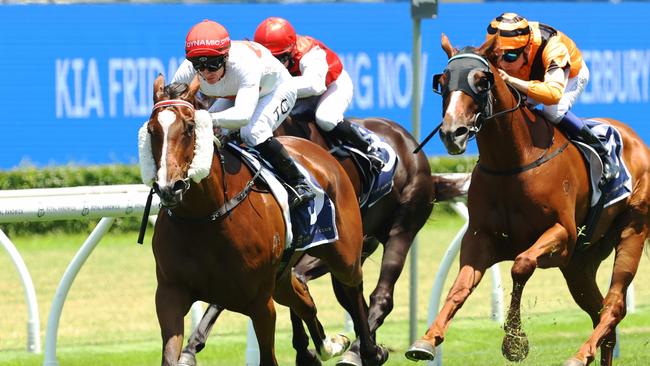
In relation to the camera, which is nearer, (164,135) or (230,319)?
(164,135)

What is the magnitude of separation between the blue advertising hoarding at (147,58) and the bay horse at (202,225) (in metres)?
8.89

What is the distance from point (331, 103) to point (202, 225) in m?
2.19

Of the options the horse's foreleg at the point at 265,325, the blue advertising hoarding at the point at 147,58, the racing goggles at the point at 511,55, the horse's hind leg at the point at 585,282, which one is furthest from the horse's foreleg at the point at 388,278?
the blue advertising hoarding at the point at 147,58

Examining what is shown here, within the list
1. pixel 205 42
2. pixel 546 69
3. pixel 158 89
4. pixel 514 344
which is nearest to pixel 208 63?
pixel 205 42

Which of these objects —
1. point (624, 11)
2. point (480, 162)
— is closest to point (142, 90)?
point (624, 11)

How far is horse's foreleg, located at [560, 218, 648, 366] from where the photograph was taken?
22.1ft

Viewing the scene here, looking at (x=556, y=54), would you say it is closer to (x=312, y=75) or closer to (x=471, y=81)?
(x=471, y=81)

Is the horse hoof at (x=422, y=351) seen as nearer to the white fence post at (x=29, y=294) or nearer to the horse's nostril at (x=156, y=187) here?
the horse's nostril at (x=156, y=187)

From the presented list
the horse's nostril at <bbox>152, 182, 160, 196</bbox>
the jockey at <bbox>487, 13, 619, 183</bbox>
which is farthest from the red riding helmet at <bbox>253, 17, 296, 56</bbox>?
the horse's nostril at <bbox>152, 182, 160, 196</bbox>

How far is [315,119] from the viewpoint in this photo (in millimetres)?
7754

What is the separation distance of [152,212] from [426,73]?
9289mm

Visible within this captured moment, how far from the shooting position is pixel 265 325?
599 centimetres

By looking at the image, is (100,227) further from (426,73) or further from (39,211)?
(426,73)

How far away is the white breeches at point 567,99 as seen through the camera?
6.71m
